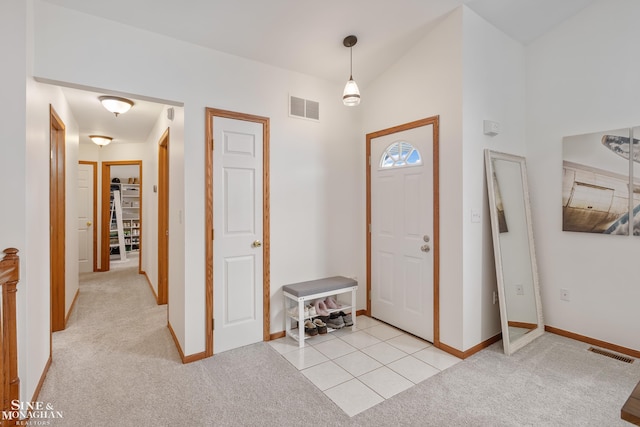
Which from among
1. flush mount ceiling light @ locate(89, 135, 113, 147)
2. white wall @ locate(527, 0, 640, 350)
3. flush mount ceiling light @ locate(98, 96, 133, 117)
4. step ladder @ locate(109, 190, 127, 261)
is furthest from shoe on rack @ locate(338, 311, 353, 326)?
step ladder @ locate(109, 190, 127, 261)

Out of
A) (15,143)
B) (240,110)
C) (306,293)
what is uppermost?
(240,110)

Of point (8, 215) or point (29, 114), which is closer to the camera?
point (8, 215)

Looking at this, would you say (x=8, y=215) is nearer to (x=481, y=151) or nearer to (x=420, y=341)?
(x=420, y=341)

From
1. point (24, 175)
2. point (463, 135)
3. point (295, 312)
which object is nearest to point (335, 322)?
point (295, 312)

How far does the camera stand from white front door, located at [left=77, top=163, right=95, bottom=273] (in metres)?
6.23

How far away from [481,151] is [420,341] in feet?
6.11

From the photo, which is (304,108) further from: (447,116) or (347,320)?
(347,320)

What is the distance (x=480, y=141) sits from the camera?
9.50ft

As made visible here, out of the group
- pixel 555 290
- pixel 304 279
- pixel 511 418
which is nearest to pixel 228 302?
pixel 304 279

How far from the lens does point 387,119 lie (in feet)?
11.3

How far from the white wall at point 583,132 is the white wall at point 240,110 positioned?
1906 millimetres

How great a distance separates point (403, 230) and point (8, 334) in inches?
118

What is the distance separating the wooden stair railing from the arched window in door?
9.97 ft

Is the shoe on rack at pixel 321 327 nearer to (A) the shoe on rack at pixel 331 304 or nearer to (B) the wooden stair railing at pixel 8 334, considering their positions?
(A) the shoe on rack at pixel 331 304
